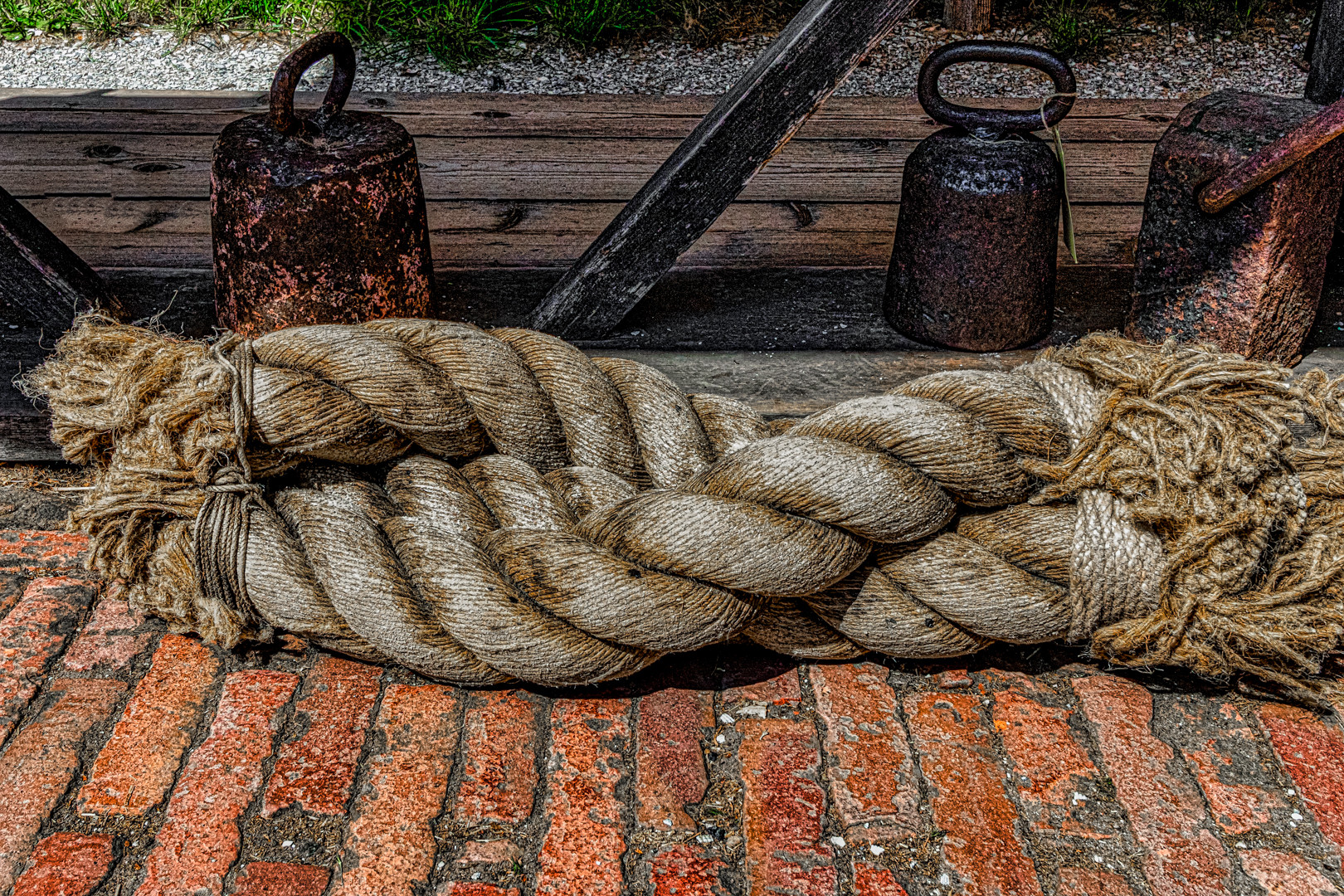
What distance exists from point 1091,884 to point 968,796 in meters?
0.19

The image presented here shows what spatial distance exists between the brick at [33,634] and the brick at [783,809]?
1066 mm

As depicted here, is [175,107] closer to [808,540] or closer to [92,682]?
[92,682]

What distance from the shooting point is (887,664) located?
1.94 metres

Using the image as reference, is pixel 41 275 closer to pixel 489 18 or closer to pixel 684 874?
pixel 684 874

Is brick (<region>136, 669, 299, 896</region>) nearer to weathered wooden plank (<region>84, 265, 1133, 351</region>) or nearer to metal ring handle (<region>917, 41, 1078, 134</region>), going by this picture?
weathered wooden plank (<region>84, 265, 1133, 351</region>)

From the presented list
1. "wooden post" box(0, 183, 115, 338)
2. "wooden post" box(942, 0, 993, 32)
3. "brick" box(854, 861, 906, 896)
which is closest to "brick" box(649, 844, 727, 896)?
"brick" box(854, 861, 906, 896)

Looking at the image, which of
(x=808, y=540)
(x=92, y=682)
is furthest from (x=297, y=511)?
(x=808, y=540)

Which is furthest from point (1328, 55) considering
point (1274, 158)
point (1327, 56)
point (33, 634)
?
point (33, 634)

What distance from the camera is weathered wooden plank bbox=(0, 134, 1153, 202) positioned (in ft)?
10.8

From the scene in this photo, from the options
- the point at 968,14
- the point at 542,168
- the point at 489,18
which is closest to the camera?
the point at 542,168

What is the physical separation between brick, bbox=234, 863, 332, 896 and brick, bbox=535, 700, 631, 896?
0.28 metres

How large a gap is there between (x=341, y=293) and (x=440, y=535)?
620 mm

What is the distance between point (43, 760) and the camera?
66.5 inches

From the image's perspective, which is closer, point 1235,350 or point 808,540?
point 808,540
